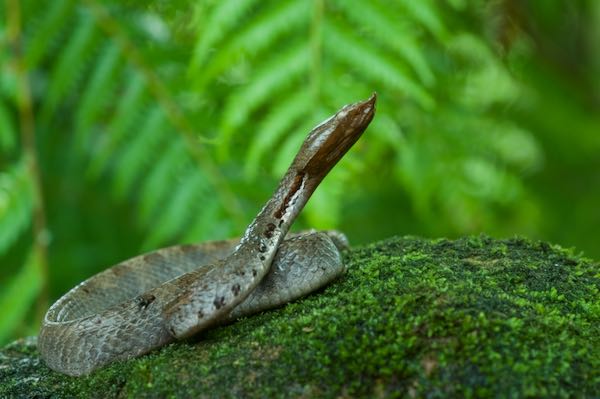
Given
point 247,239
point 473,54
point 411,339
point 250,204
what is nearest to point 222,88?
point 250,204

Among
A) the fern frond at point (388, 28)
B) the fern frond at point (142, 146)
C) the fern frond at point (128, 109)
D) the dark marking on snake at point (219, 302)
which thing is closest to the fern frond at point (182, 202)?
the fern frond at point (142, 146)

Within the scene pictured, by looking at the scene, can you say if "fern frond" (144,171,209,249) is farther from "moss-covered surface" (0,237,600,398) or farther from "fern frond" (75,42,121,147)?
"moss-covered surface" (0,237,600,398)

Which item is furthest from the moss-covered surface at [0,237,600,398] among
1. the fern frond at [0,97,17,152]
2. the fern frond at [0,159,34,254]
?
the fern frond at [0,97,17,152]

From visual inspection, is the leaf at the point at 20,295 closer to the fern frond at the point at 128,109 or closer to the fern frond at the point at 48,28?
the fern frond at the point at 128,109

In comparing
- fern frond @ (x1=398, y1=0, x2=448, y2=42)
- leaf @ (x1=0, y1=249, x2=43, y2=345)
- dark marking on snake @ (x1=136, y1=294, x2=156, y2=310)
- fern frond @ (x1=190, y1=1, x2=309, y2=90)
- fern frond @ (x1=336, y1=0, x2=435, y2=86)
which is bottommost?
leaf @ (x1=0, y1=249, x2=43, y2=345)

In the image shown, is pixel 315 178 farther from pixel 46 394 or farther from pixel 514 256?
pixel 46 394

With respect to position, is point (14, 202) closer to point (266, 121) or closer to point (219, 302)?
point (266, 121)

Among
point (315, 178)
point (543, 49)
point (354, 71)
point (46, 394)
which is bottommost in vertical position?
point (46, 394)
